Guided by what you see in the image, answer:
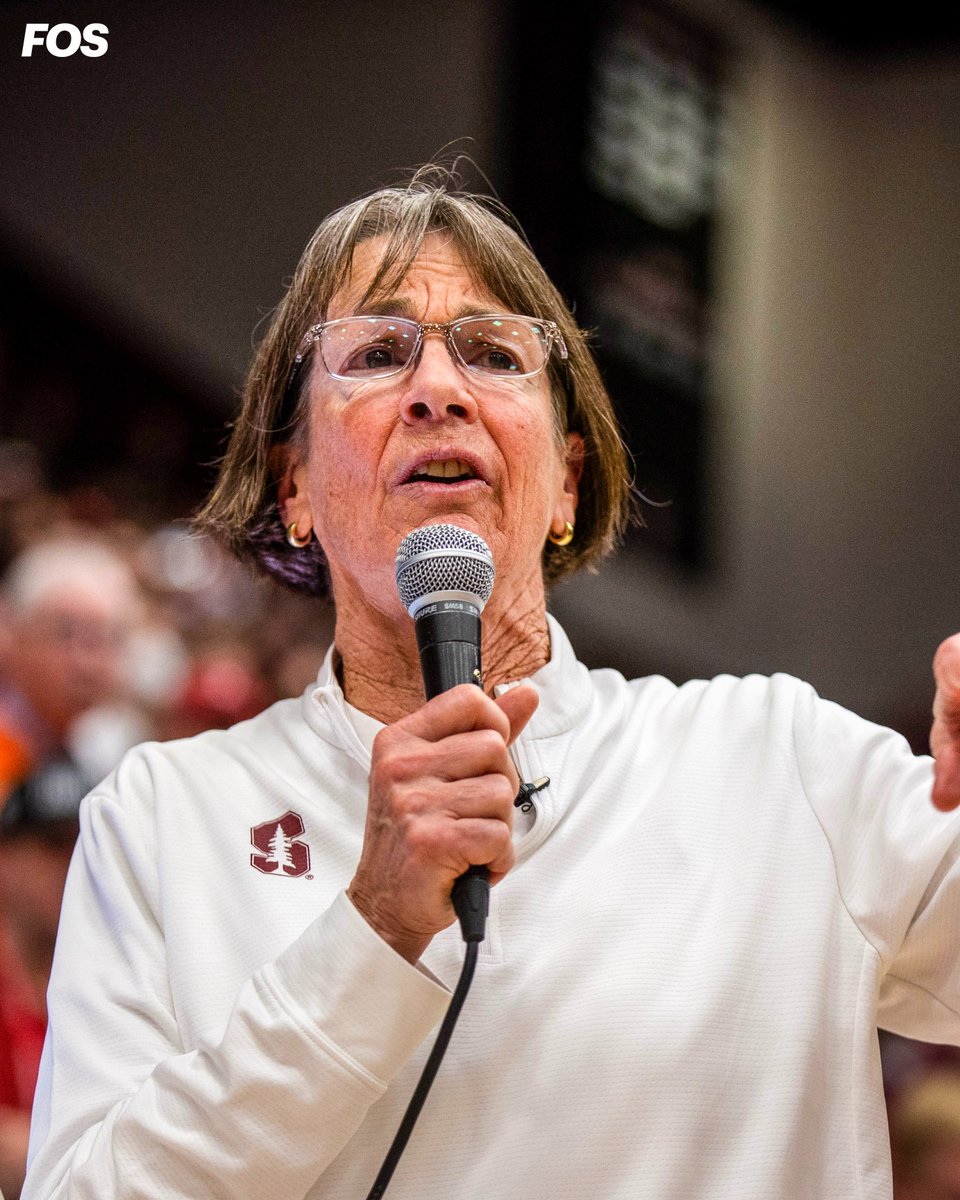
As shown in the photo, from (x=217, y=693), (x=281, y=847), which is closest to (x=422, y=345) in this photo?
(x=281, y=847)

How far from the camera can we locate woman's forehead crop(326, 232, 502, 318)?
5.34ft

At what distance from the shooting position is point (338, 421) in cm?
160

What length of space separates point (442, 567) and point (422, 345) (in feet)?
1.34

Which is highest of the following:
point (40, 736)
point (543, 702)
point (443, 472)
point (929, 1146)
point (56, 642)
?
point (443, 472)

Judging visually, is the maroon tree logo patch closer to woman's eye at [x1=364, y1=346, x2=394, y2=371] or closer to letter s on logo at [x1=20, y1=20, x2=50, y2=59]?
woman's eye at [x1=364, y1=346, x2=394, y2=371]

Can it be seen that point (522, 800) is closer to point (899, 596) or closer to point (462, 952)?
point (462, 952)

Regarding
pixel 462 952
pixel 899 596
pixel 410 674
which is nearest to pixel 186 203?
pixel 410 674

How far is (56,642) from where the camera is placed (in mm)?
3584

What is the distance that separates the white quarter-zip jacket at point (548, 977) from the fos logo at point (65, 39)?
10.6 feet

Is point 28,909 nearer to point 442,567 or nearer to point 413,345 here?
point 413,345

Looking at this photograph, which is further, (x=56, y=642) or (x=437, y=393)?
(x=56, y=642)

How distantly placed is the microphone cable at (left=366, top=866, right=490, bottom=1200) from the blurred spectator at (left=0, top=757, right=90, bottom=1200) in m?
1.80

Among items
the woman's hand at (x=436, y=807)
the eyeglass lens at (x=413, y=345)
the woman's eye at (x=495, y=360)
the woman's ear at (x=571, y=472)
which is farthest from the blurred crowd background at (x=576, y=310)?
the woman's hand at (x=436, y=807)

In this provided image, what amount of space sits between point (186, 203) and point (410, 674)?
3.58 metres
